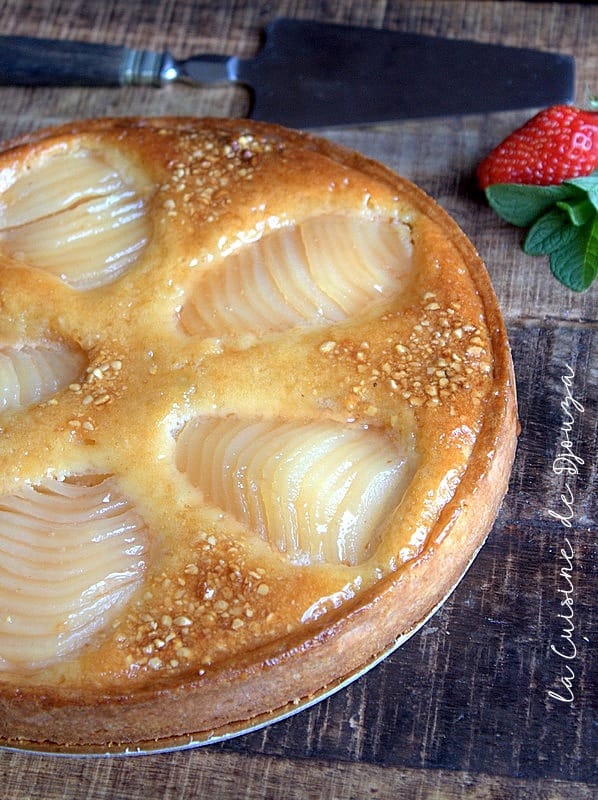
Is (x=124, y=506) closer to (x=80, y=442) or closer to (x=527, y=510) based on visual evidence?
(x=80, y=442)

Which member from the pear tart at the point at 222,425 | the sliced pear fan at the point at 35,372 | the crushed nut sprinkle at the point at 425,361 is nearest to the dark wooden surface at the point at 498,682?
the pear tart at the point at 222,425

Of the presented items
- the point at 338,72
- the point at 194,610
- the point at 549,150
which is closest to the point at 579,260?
the point at 549,150

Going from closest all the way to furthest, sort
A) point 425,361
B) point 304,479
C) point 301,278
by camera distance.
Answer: point 304,479 < point 425,361 < point 301,278

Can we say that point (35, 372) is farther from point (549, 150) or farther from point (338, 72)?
point (549, 150)

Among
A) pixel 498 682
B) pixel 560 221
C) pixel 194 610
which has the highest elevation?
pixel 560 221

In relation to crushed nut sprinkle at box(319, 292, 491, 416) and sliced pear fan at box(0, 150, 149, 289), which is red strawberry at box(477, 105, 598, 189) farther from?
sliced pear fan at box(0, 150, 149, 289)

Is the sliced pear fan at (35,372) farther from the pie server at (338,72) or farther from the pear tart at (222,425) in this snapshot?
the pie server at (338,72)
